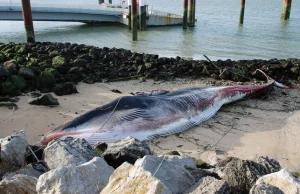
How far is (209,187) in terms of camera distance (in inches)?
139

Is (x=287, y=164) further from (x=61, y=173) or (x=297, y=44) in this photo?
(x=297, y=44)

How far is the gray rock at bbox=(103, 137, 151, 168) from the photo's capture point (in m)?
4.59

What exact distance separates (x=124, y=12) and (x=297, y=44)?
13.7 m

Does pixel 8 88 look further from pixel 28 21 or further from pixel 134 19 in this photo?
pixel 134 19

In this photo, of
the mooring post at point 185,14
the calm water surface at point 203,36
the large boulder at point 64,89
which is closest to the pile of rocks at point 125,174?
the large boulder at point 64,89

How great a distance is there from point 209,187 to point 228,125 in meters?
4.17

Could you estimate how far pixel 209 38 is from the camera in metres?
23.3

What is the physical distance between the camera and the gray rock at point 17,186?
366 centimetres

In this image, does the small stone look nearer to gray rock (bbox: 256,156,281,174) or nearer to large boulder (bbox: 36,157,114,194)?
large boulder (bbox: 36,157,114,194)

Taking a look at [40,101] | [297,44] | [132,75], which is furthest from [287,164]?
[297,44]

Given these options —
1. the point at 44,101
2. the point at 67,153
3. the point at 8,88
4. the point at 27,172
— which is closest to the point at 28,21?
the point at 8,88

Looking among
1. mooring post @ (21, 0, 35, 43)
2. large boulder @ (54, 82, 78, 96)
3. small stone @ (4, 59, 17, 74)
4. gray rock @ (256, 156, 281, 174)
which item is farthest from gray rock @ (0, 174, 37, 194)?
mooring post @ (21, 0, 35, 43)

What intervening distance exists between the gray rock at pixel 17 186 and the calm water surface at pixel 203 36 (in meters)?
14.8

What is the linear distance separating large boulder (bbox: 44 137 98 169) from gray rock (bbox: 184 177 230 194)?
1518 millimetres
